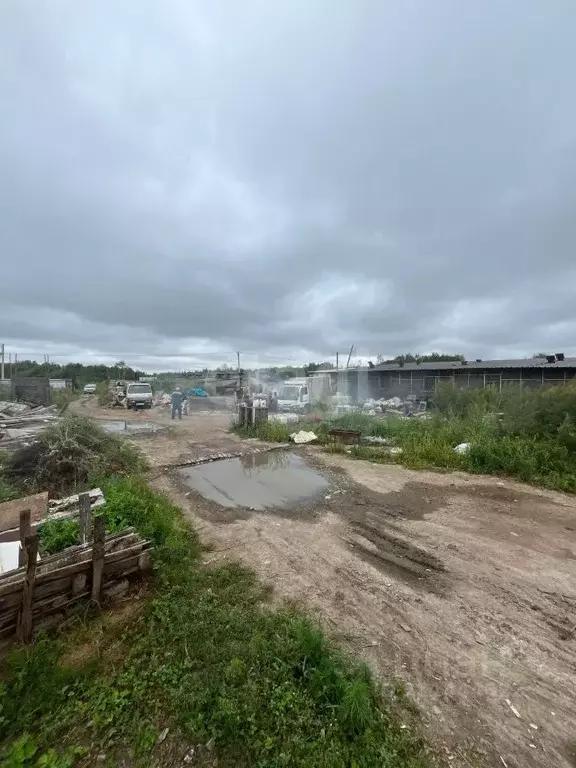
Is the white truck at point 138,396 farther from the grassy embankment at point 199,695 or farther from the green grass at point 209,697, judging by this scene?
the green grass at point 209,697

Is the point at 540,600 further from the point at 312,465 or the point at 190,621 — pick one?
the point at 312,465

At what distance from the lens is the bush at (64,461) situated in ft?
22.3

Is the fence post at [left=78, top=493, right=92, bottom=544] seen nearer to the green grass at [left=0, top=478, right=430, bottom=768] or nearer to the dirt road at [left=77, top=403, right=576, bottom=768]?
the green grass at [left=0, top=478, right=430, bottom=768]

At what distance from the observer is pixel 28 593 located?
2.95 metres

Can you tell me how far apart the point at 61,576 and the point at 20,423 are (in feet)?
40.3

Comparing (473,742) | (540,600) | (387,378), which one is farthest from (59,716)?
(387,378)

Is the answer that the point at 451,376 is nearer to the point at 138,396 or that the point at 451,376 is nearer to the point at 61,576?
the point at 138,396

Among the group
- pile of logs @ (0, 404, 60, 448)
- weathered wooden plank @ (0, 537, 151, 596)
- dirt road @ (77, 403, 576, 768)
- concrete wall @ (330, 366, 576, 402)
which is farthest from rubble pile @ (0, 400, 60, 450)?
concrete wall @ (330, 366, 576, 402)

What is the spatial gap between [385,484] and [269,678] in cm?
551

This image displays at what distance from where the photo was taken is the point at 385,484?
7.59m

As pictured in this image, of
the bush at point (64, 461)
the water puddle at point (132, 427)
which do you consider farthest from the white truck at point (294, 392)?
the bush at point (64, 461)

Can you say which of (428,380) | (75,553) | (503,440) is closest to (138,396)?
(428,380)

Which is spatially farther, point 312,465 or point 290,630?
point 312,465

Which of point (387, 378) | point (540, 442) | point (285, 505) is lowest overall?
point (285, 505)
